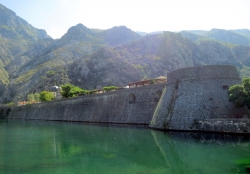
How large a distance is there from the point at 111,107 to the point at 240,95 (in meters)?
23.6

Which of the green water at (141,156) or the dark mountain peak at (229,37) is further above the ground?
the dark mountain peak at (229,37)

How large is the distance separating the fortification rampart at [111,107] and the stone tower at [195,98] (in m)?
5.71

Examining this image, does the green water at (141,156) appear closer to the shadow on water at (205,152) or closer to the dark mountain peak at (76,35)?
the shadow on water at (205,152)

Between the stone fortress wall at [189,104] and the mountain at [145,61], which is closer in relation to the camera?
the stone fortress wall at [189,104]

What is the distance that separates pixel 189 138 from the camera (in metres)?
21.7

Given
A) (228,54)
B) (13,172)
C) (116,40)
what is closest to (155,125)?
(13,172)

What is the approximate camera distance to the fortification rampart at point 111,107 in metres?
35.2

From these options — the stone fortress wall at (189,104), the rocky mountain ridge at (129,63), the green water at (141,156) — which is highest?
the rocky mountain ridge at (129,63)

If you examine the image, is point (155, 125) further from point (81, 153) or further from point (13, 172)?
point (13, 172)

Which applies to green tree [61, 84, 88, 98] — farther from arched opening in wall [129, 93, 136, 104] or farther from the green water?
the green water

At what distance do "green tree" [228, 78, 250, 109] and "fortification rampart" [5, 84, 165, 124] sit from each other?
11092mm

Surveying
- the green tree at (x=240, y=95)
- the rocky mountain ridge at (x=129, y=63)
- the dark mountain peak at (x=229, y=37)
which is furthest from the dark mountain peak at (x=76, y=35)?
the green tree at (x=240, y=95)

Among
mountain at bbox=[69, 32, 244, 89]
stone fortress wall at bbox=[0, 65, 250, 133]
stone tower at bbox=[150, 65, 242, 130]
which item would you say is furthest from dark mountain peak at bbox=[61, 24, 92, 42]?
stone tower at bbox=[150, 65, 242, 130]

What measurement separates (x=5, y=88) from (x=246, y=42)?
508ft
